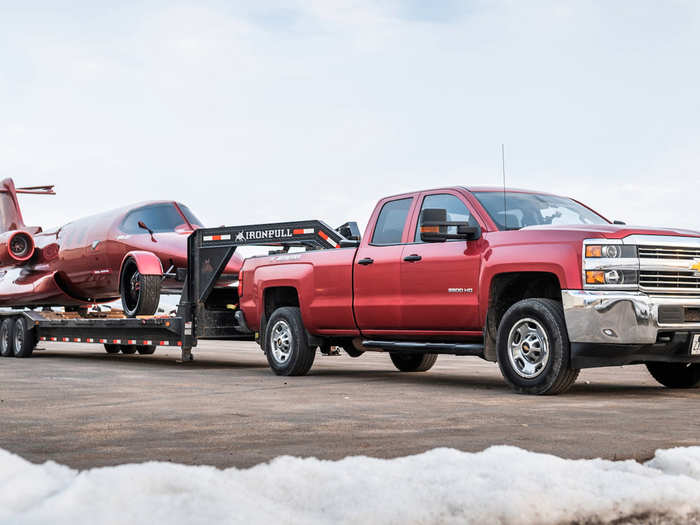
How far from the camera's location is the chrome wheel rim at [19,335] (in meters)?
18.8

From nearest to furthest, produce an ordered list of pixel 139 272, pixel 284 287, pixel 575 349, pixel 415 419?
pixel 415 419 → pixel 575 349 → pixel 284 287 → pixel 139 272

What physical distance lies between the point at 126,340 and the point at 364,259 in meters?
6.36

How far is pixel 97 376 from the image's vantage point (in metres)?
12.4

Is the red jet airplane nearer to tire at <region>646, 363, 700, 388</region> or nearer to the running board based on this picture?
the running board

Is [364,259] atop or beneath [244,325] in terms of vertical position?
atop

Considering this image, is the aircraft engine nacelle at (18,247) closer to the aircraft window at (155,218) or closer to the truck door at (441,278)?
the aircraft window at (155,218)

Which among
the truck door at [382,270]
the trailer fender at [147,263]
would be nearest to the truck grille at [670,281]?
the truck door at [382,270]

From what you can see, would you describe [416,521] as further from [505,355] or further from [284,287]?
[284,287]

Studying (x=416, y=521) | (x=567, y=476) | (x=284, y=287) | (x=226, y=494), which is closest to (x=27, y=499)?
(x=226, y=494)

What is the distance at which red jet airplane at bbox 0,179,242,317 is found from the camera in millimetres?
15486

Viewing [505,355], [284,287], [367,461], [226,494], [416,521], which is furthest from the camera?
[284,287]

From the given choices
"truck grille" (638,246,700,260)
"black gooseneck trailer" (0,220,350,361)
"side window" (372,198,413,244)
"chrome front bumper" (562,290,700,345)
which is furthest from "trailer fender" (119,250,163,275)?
"truck grille" (638,246,700,260)

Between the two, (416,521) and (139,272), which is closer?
(416,521)

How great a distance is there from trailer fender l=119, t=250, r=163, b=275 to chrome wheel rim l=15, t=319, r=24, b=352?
4.45m
